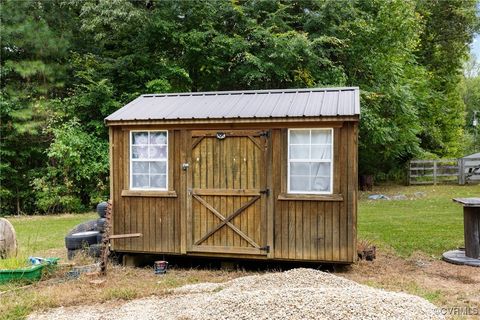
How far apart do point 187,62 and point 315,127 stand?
982cm

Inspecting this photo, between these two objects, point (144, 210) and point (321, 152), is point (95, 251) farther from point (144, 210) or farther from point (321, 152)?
point (321, 152)

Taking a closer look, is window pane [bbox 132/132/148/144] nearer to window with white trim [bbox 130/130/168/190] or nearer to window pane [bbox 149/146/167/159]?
window with white trim [bbox 130/130/168/190]

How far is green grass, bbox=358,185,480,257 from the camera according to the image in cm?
829

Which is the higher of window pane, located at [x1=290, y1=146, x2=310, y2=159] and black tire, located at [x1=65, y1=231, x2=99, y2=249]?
window pane, located at [x1=290, y1=146, x2=310, y2=159]

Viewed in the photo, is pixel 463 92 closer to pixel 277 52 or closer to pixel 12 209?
pixel 277 52

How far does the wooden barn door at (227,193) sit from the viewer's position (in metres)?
6.58

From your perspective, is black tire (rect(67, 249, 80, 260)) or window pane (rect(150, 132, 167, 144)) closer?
window pane (rect(150, 132, 167, 144))

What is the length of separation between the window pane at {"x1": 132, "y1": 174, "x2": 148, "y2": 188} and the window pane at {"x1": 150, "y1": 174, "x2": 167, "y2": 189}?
104 mm

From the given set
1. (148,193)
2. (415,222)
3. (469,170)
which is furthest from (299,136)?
(469,170)

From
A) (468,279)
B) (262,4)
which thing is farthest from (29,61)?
(468,279)

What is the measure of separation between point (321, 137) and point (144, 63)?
397 inches

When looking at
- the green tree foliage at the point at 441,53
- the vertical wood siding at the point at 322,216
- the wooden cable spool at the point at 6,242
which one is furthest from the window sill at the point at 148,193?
the green tree foliage at the point at 441,53

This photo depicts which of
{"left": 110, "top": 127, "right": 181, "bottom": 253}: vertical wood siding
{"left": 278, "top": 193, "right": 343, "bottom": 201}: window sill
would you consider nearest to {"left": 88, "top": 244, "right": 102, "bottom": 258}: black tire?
{"left": 110, "top": 127, "right": 181, "bottom": 253}: vertical wood siding

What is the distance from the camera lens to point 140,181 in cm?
708
